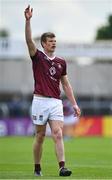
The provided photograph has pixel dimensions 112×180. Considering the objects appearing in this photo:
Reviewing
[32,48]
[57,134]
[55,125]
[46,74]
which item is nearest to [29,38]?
[32,48]

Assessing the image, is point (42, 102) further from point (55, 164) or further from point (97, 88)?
point (97, 88)

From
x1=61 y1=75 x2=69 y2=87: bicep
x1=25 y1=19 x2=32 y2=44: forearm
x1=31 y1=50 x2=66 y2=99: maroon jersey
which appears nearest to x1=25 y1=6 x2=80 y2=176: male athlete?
x1=31 y1=50 x2=66 y2=99: maroon jersey

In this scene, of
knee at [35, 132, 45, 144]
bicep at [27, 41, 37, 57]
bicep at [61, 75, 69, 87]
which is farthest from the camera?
bicep at [61, 75, 69, 87]

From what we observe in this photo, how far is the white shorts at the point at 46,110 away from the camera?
14.6 m

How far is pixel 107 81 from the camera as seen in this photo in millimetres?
71750

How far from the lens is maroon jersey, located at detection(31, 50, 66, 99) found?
14.7 m

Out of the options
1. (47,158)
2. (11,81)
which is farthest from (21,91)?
(47,158)

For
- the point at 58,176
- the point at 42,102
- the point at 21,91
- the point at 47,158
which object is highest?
the point at 42,102

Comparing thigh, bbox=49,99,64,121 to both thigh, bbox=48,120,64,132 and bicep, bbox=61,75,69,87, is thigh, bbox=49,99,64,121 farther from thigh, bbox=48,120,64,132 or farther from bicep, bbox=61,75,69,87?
bicep, bbox=61,75,69,87

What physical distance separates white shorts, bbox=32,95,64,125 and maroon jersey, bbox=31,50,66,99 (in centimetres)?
11

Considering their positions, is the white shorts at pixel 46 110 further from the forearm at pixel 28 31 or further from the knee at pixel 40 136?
the forearm at pixel 28 31

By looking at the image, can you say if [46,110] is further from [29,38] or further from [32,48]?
[29,38]

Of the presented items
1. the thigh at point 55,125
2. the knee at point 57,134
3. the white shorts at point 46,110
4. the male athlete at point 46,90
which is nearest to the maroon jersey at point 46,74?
the male athlete at point 46,90

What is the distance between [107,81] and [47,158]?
5035 centimetres
